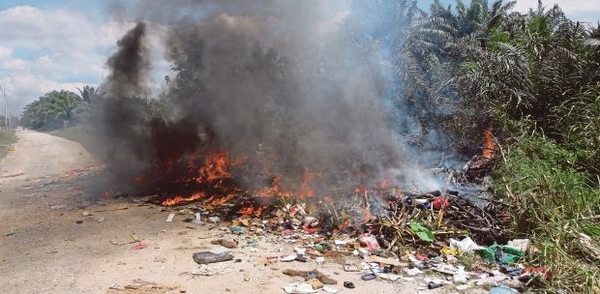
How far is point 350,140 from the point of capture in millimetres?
10961

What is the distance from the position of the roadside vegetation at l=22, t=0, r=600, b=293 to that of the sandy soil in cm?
183

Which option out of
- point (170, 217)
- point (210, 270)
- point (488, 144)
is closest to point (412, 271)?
point (210, 270)

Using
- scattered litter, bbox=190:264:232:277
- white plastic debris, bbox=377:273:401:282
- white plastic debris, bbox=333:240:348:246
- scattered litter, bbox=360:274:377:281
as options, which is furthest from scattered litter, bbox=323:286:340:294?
white plastic debris, bbox=333:240:348:246

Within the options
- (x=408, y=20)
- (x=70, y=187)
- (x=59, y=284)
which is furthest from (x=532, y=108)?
(x=70, y=187)

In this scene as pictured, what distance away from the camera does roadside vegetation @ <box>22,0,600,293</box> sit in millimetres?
5785

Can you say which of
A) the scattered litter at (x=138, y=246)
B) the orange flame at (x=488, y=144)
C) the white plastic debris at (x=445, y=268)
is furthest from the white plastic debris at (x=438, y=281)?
the orange flame at (x=488, y=144)

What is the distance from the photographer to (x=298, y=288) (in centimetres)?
519

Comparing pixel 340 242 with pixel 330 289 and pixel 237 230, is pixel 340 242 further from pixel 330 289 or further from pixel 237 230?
pixel 237 230

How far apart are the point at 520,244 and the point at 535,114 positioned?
195 inches

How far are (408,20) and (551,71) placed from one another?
5237mm

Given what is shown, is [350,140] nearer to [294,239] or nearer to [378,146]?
[378,146]

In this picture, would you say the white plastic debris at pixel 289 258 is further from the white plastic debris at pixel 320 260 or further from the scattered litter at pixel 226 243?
the scattered litter at pixel 226 243

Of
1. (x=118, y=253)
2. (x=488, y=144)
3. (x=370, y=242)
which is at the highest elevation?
(x=488, y=144)

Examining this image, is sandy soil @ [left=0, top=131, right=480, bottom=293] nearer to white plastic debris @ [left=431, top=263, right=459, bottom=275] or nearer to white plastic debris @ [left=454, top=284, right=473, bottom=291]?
white plastic debris @ [left=454, top=284, right=473, bottom=291]
